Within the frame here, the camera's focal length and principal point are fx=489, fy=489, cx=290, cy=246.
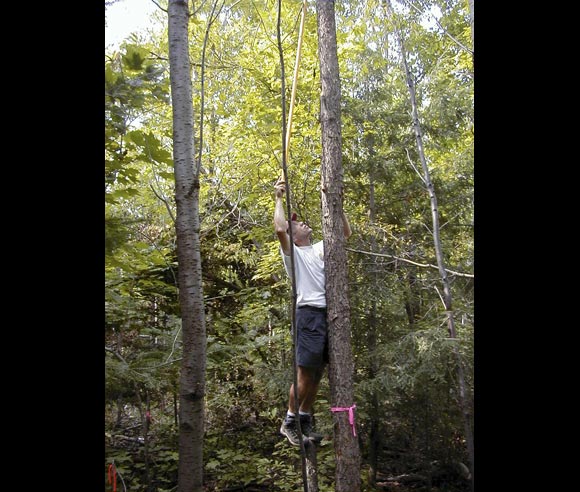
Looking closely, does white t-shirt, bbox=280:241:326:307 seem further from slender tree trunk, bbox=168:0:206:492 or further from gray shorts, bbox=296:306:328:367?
slender tree trunk, bbox=168:0:206:492

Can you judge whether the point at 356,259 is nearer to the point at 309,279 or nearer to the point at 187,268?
the point at 309,279

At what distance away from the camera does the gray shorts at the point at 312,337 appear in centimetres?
350

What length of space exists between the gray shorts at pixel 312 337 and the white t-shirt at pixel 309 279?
0.06m

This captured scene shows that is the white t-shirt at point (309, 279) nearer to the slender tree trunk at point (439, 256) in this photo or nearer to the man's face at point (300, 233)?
the man's face at point (300, 233)

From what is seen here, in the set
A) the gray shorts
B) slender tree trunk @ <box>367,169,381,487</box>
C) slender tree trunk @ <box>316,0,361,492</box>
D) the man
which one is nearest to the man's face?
the man

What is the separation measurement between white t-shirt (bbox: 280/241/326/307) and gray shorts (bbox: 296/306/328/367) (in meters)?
0.06

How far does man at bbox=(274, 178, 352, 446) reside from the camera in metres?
3.50

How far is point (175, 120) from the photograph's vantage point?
3004mm

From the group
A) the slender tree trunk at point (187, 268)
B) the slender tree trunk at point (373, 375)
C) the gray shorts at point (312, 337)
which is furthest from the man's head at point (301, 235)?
the slender tree trunk at point (373, 375)

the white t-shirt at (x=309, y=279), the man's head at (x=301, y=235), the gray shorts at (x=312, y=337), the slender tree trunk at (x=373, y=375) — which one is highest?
the man's head at (x=301, y=235)

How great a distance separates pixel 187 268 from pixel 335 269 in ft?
3.57
